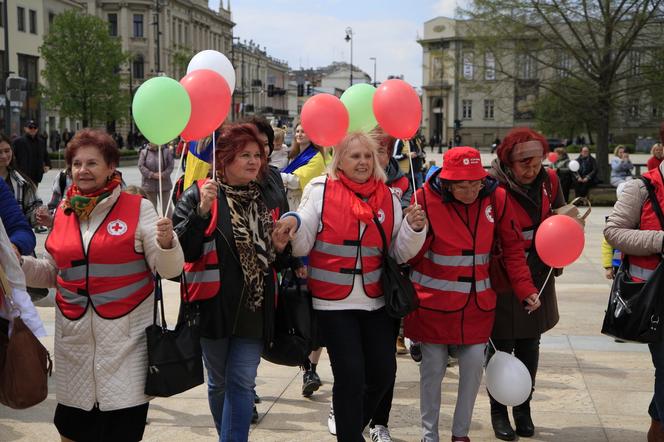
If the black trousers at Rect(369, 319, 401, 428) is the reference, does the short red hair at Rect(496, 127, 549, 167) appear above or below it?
above

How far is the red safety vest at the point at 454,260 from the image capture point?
409 centimetres

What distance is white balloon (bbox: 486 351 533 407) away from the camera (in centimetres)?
418

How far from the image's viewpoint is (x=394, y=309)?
3.86 meters

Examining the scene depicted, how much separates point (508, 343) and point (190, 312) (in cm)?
200

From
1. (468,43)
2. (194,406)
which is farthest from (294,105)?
(194,406)

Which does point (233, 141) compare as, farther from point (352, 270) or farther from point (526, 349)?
point (526, 349)

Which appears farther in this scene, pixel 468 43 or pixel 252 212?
pixel 468 43

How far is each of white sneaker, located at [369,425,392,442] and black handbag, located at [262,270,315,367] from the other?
92 cm

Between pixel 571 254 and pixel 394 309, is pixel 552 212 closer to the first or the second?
pixel 571 254

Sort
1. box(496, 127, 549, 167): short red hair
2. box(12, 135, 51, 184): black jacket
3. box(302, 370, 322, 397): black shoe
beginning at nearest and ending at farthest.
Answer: box(496, 127, 549, 167): short red hair, box(302, 370, 322, 397): black shoe, box(12, 135, 51, 184): black jacket

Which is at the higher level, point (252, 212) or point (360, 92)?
point (360, 92)

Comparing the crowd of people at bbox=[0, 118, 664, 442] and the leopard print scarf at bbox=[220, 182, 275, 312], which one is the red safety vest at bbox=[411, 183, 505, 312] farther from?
the leopard print scarf at bbox=[220, 182, 275, 312]

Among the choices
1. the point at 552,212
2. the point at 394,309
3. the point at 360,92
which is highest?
the point at 360,92

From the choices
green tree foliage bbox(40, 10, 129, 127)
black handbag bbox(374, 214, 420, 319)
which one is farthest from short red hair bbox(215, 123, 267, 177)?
green tree foliage bbox(40, 10, 129, 127)
